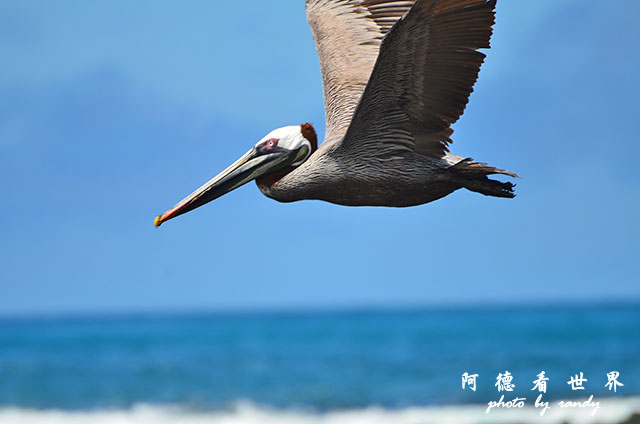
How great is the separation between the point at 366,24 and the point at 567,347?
25.5m

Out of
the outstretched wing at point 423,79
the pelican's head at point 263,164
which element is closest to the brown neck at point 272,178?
the pelican's head at point 263,164

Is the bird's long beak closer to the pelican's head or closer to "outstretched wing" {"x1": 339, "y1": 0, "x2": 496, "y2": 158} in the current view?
the pelican's head

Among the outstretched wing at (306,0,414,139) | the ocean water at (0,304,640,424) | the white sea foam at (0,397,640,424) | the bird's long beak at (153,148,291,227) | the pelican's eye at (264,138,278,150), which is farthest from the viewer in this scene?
the ocean water at (0,304,640,424)

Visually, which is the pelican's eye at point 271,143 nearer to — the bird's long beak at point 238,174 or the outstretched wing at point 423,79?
the bird's long beak at point 238,174

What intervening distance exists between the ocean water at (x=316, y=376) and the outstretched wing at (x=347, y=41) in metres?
10.1

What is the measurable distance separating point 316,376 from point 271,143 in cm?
1858

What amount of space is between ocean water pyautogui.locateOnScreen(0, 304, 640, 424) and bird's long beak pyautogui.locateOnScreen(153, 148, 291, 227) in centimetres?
1092

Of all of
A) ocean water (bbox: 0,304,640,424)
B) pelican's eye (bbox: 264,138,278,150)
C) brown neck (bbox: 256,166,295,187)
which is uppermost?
pelican's eye (bbox: 264,138,278,150)

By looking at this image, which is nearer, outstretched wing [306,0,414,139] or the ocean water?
outstretched wing [306,0,414,139]

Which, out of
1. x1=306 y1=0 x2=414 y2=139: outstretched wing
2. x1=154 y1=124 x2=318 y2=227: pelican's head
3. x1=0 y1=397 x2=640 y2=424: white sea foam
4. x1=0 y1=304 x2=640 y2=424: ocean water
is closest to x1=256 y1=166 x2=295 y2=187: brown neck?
x1=154 y1=124 x2=318 y2=227: pelican's head

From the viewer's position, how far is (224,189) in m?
5.03

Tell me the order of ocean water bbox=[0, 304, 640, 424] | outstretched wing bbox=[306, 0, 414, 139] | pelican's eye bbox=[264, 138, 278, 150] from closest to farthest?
pelican's eye bbox=[264, 138, 278, 150] < outstretched wing bbox=[306, 0, 414, 139] < ocean water bbox=[0, 304, 640, 424]

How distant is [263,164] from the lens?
5.05 m

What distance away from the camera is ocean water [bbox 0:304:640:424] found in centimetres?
1677
